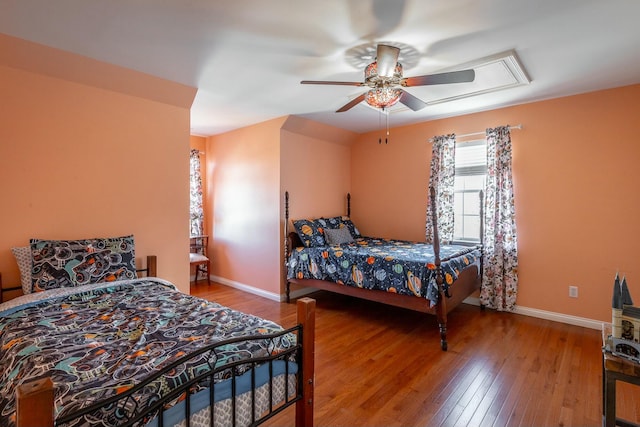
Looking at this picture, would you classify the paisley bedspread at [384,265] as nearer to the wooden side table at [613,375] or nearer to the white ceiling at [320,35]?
the wooden side table at [613,375]

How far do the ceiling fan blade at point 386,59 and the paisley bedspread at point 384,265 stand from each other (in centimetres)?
178

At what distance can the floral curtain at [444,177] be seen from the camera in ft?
14.1

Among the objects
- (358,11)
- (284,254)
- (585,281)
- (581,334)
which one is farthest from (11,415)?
(585,281)

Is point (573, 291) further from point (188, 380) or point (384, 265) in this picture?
point (188, 380)

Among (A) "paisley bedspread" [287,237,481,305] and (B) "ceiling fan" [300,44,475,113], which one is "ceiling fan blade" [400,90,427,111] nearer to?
(B) "ceiling fan" [300,44,475,113]

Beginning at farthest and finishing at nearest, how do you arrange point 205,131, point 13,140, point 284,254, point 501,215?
1. point 205,131
2. point 284,254
3. point 501,215
4. point 13,140

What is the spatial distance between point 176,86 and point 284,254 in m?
2.45

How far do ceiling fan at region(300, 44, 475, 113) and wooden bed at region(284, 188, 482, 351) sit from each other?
962 millimetres

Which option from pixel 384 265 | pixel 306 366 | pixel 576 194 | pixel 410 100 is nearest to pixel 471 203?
pixel 576 194

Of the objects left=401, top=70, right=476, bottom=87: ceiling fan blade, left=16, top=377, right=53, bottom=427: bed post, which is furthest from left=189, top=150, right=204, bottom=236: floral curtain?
left=16, top=377, right=53, bottom=427: bed post

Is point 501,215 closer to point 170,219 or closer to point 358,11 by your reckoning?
point 358,11

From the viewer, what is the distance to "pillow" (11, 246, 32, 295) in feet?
7.52

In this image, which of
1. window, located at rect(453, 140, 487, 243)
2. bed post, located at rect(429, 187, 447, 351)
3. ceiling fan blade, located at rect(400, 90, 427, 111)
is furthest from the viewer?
window, located at rect(453, 140, 487, 243)

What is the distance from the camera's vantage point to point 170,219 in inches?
131
